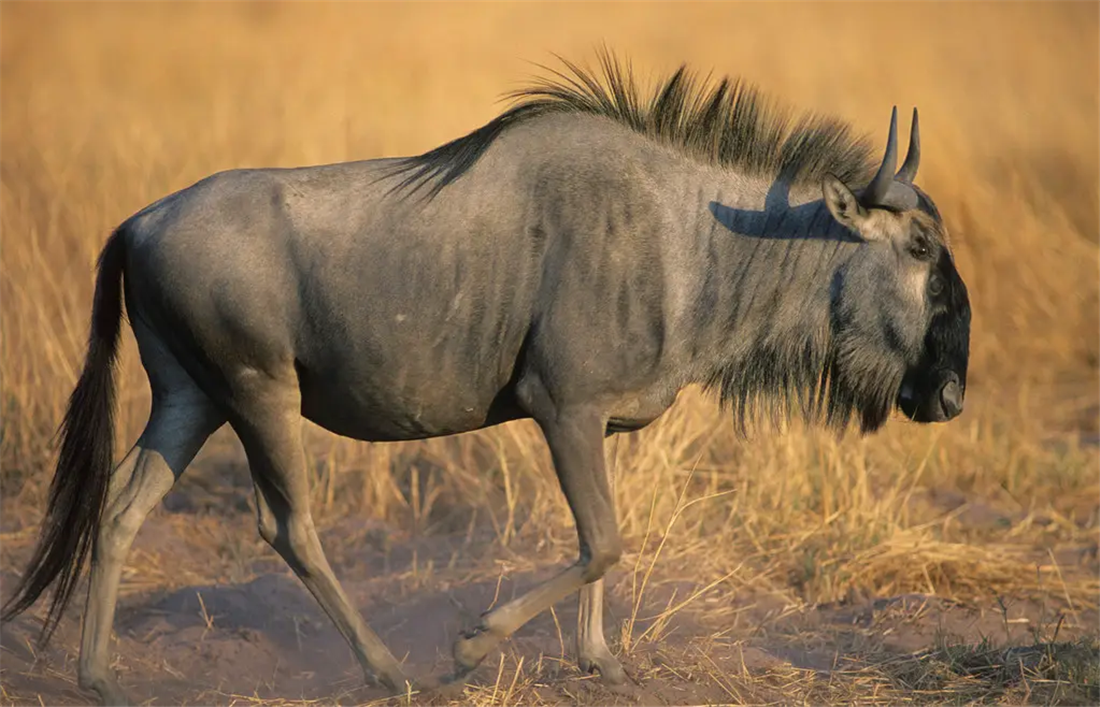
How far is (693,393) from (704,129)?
222cm

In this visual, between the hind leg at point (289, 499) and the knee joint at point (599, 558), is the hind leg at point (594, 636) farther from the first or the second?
the hind leg at point (289, 499)

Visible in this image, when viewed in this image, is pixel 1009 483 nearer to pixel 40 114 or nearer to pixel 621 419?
pixel 621 419

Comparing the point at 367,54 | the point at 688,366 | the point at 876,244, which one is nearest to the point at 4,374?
the point at 688,366

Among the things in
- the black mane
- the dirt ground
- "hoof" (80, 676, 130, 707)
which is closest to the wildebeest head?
the black mane

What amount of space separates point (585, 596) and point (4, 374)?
3.68 metres

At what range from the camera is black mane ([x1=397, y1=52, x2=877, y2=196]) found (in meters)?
4.44

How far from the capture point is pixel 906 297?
4.39 meters

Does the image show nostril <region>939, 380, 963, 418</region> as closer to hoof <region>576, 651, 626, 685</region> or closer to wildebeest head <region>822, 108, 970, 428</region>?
wildebeest head <region>822, 108, 970, 428</region>

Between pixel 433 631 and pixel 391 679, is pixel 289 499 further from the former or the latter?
pixel 433 631

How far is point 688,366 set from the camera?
4375 mm

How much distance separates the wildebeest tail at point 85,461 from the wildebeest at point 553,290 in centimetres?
12

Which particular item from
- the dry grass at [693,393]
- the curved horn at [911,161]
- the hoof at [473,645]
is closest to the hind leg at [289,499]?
the hoof at [473,645]

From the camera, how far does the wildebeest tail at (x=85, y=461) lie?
15.3 feet

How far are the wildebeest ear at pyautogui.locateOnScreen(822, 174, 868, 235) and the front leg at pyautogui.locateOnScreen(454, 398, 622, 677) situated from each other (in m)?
0.90
